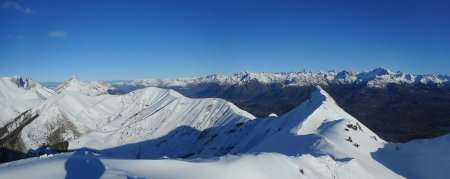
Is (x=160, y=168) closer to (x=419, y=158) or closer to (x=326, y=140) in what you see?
(x=326, y=140)

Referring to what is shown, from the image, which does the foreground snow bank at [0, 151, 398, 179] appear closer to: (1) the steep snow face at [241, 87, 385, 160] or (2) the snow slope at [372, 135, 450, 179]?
(1) the steep snow face at [241, 87, 385, 160]

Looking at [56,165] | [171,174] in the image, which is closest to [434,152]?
[171,174]

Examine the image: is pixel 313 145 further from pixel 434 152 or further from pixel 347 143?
pixel 434 152

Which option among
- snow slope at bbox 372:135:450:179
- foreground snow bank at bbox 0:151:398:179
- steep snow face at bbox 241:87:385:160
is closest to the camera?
foreground snow bank at bbox 0:151:398:179

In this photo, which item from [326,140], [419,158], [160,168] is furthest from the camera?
[326,140]

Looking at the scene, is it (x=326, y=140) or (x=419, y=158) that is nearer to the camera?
(x=419, y=158)

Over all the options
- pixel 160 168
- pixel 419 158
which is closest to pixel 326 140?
pixel 419 158

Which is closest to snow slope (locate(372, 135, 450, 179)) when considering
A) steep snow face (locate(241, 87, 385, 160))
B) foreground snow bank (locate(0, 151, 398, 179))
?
steep snow face (locate(241, 87, 385, 160))

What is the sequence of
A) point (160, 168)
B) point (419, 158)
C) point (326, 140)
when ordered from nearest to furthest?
point (160, 168) < point (419, 158) < point (326, 140)

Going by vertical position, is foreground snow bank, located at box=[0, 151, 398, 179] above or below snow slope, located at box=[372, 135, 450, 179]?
above

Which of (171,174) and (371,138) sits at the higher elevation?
(171,174)

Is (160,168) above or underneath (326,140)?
above
